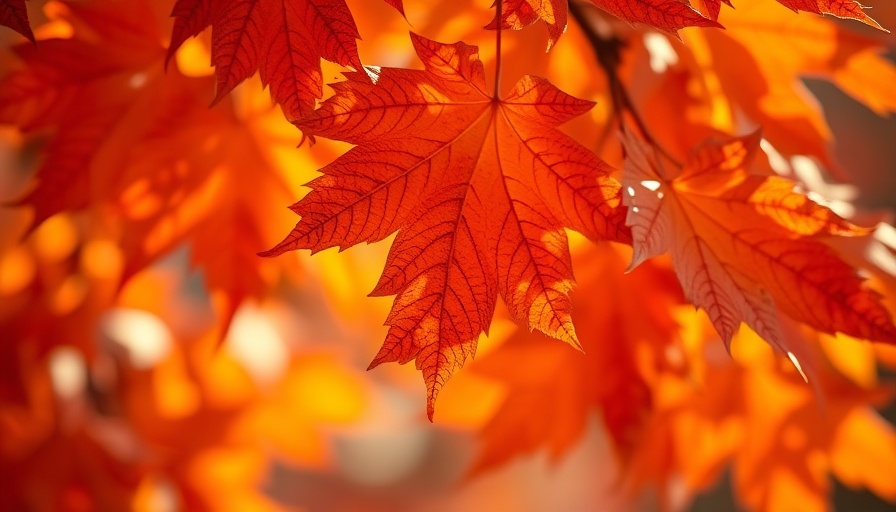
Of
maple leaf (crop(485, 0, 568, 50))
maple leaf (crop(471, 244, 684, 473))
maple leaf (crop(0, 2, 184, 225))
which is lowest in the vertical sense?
maple leaf (crop(471, 244, 684, 473))

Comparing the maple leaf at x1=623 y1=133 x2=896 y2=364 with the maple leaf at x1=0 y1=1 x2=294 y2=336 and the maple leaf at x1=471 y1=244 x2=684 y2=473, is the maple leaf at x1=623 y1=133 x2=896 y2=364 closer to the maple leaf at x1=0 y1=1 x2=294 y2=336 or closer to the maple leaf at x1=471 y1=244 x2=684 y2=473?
A: the maple leaf at x1=471 y1=244 x2=684 y2=473

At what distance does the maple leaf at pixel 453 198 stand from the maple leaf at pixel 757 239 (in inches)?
1.8

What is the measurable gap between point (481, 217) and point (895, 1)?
644 mm

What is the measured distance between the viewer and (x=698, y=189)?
41 cm

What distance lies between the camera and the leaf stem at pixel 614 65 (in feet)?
1.44

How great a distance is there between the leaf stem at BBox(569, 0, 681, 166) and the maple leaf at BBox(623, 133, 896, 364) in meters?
0.03

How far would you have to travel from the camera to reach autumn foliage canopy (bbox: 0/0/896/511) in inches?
13.4

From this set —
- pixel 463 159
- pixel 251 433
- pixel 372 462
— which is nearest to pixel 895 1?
pixel 463 159

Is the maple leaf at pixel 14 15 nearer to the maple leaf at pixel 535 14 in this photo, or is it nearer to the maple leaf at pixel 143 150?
the maple leaf at pixel 143 150

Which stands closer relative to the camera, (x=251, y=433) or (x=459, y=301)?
(x=459, y=301)

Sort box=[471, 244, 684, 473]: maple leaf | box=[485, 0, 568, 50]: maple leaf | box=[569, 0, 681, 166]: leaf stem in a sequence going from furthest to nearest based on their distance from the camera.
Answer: box=[471, 244, 684, 473]: maple leaf
box=[569, 0, 681, 166]: leaf stem
box=[485, 0, 568, 50]: maple leaf

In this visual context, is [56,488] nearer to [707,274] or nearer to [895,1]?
[707,274]

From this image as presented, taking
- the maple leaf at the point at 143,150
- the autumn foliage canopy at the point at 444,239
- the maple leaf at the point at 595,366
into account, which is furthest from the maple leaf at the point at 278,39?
the maple leaf at the point at 595,366

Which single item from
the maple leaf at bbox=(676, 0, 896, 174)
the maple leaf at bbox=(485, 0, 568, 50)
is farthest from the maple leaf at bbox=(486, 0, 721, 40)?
the maple leaf at bbox=(676, 0, 896, 174)
